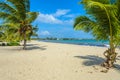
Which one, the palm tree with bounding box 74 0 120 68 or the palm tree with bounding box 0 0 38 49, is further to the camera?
the palm tree with bounding box 0 0 38 49

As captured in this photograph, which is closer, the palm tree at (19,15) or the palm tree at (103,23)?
the palm tree at (103,23)

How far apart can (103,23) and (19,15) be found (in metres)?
11.8

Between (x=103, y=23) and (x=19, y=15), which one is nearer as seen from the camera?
(x=103, y=23)

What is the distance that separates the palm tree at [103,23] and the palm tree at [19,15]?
10052mm

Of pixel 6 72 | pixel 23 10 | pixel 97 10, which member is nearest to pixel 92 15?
pixel 97 10

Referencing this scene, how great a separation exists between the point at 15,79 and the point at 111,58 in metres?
4.99

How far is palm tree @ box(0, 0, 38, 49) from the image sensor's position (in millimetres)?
20672

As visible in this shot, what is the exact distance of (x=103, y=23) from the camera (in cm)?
1070

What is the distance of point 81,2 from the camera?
10227 mm

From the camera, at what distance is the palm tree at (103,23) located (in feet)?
32.6

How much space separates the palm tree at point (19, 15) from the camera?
814 inches

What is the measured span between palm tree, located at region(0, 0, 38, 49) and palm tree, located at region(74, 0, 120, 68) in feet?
33.0

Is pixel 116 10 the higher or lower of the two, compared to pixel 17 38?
higher

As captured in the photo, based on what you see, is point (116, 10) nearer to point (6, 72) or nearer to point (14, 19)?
point (6, 72)
